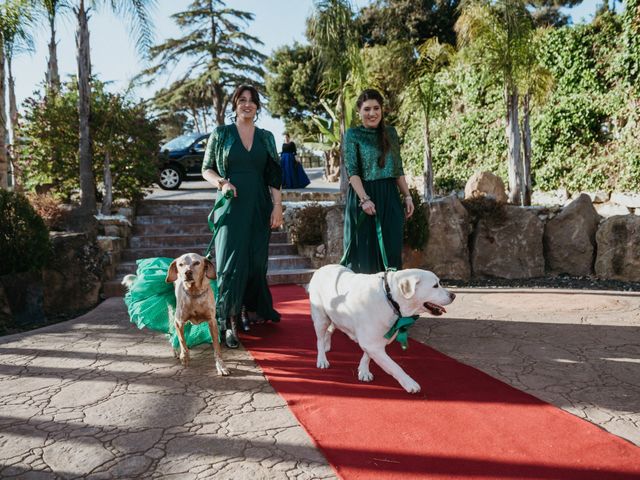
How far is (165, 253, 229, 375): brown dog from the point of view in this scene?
3.48 meters

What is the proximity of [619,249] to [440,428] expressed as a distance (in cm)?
619

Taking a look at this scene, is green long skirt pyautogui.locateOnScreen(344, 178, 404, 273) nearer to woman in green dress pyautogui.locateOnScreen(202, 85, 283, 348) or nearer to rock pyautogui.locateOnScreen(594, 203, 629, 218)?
woman in green dress pyautogui.locateOnScreen(202, 85, 283, 348)

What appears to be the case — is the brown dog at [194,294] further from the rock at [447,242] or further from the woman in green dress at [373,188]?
the rock at [447,242]

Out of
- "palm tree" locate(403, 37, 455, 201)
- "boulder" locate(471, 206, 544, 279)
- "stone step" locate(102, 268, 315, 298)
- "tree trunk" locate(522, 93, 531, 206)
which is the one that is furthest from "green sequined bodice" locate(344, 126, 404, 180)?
"palm tree" locate(403, 37, 455, 201)

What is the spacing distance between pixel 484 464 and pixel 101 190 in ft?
29.8

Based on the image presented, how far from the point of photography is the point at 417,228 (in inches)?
288

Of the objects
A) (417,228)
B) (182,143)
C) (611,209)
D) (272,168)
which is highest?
(182,143)

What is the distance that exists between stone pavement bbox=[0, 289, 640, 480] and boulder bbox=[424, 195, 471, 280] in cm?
225

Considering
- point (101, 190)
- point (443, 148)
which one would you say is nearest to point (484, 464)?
point (101, 190)

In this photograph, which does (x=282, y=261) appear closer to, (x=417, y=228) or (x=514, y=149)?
(x=417, y=228)

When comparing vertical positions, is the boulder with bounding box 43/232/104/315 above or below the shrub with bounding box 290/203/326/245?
below

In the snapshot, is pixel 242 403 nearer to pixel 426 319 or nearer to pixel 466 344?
pixel 466 344

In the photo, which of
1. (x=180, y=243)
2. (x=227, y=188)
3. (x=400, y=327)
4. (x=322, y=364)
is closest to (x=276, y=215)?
Answer: (x=227, y=188)

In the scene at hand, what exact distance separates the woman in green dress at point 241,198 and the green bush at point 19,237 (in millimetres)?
2782
